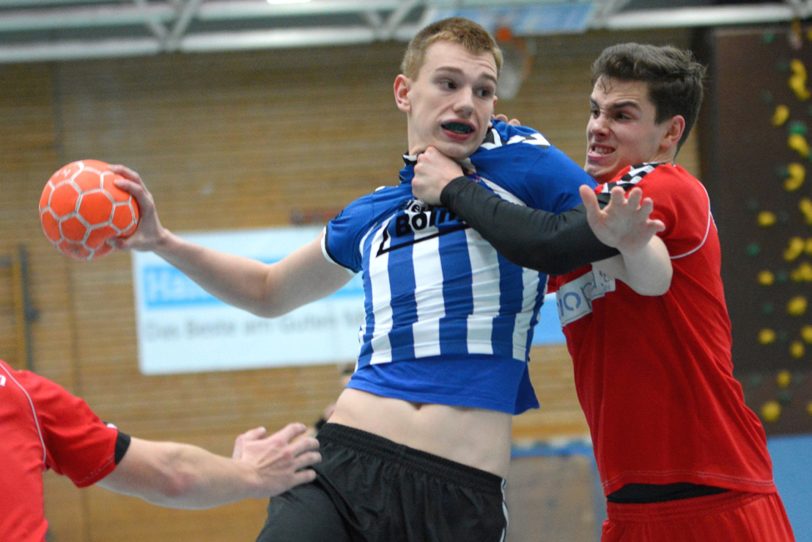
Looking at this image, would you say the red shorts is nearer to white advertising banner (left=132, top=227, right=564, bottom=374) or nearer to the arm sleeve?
the arm sleeve

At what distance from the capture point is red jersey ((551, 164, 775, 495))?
A: 10.6 feet

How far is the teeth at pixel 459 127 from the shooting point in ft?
10.9

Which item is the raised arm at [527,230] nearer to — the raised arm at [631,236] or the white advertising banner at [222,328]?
the raised arm at [631,236]

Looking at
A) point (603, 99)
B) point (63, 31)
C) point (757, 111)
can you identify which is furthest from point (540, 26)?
point (603, 99)

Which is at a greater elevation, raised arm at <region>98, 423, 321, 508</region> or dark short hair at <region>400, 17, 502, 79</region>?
dark short hair at <region>400, 17, 502, 79</region>

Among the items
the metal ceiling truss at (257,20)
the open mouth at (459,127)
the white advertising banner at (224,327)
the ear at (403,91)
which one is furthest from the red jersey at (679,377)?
the white advertising banner at (224,327)

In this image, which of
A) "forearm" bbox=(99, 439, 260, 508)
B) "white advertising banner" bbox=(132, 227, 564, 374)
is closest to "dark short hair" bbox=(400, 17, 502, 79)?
"forearm" bbox=(99, 439, 260, 508)

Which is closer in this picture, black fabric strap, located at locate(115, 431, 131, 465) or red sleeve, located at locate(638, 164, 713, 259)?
black fabric strap, located at locate(115, 431, 131, 465)

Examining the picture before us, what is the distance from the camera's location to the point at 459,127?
3324 mm

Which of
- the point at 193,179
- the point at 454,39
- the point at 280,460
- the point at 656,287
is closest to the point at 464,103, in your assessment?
the point at 454,39

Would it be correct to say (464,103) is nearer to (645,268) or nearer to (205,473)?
(645,268)

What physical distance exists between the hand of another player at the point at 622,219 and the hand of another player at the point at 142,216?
5.02ft

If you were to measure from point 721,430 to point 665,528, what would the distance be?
1.21 ft

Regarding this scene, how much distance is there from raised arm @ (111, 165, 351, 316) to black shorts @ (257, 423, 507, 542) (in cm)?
95
